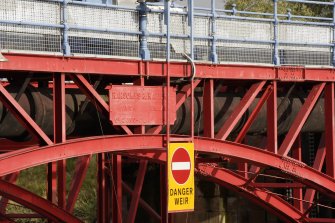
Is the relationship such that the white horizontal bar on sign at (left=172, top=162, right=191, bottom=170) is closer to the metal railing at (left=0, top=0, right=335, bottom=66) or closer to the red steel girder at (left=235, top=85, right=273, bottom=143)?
the metal railing at (left=0, top=0, right=335, bottom=66)

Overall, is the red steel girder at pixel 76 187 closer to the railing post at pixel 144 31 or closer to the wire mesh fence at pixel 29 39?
the railing post at pixel 144 31

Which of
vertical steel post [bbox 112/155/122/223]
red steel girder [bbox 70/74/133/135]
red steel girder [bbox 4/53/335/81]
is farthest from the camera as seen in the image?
vertical steel post [bbox 112/155/122/223]

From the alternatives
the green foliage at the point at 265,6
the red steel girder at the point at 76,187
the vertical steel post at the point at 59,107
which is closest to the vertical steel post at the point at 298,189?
the red steel girder at the point at 76,187

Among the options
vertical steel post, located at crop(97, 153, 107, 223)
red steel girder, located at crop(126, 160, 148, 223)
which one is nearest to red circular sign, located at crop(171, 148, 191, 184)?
red steel girder, located at crop(126, 160, 148, 223)

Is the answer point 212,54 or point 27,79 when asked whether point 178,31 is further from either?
point 27,79

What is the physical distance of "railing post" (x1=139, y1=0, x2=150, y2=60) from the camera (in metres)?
23.7

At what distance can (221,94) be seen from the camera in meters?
27.5

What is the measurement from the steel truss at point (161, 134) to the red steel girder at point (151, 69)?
0.02m

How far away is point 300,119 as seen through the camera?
27.5 m

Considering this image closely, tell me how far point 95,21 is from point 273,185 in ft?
26.3

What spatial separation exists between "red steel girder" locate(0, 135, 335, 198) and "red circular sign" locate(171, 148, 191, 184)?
363 millimetres

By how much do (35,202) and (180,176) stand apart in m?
2.79

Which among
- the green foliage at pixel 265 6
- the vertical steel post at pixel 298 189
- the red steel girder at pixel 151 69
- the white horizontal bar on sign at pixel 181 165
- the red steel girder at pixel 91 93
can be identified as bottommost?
the vertical steel post at pixel 298 189

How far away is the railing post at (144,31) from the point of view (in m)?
23.7
